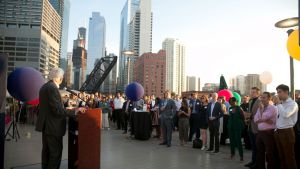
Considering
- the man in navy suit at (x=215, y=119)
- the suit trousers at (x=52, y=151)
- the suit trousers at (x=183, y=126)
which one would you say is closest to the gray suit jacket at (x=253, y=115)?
the man in navy suit at (x=215, y=119)

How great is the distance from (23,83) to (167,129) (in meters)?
5.40

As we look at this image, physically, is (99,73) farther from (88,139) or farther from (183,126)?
(88,139)

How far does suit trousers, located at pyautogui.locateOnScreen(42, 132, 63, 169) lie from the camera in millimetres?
5379

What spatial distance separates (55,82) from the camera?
5.59 meters

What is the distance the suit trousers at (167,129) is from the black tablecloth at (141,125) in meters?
1.29

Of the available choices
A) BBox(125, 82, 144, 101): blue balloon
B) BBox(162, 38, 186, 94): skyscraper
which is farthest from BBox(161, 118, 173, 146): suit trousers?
BBox(162, 38, 186, 94): skyscraper

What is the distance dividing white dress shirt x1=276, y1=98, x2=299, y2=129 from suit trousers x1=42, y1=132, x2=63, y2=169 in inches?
177

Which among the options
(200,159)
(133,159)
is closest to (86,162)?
(133,159)

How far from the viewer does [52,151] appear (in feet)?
17.7

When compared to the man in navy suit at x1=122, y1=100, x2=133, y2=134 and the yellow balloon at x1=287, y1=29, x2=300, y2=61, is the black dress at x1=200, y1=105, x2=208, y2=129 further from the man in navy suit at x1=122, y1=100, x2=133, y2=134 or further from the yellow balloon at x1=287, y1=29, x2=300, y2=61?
the man in navy suit at x1=122, y1=100, x2=133, y2=134

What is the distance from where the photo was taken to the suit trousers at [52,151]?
5.38 m

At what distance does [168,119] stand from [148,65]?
357 feet

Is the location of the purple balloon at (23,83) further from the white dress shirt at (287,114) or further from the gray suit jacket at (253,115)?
the white dress shirt at (287,114)

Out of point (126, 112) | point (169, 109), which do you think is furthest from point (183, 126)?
point (126, 112)
